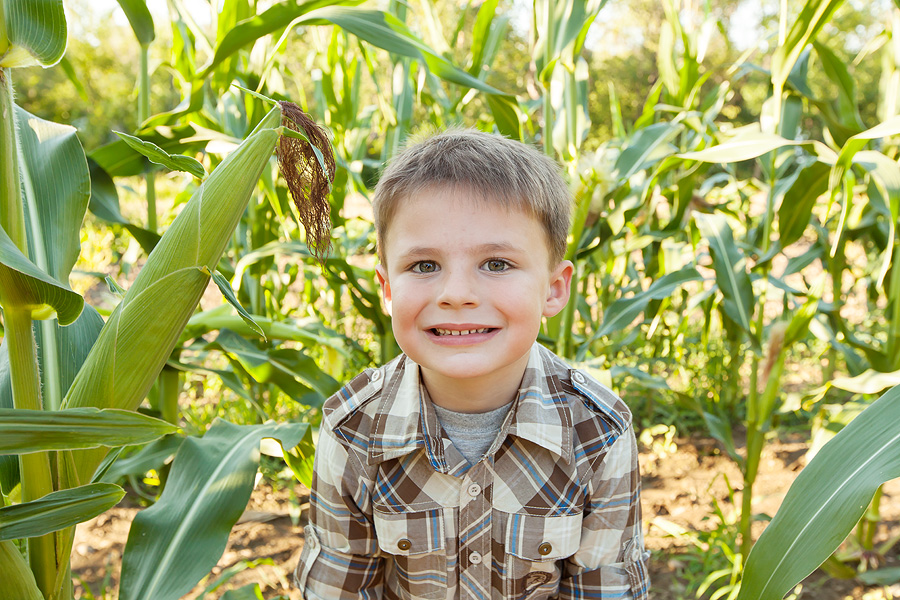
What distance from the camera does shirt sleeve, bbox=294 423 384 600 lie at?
1.05 meters

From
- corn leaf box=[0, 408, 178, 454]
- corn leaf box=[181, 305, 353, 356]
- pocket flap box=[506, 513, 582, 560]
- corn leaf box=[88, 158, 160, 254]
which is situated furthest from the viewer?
corn leaf box=[181, 305, 353, 356]

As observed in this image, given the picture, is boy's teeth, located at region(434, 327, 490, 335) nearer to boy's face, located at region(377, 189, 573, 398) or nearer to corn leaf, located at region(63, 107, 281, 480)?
boy's face, located at region(377, 189, 573, 398)

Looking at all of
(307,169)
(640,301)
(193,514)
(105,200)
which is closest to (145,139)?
(105,200)

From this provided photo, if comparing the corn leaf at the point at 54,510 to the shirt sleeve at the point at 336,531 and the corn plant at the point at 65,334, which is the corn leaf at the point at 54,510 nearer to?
the corn plant at the point at 65,334

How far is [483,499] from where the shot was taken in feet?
3.35

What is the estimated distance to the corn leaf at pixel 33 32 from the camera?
65 centimetres

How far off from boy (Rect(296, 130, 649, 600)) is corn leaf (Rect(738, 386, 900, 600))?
0.35 metres

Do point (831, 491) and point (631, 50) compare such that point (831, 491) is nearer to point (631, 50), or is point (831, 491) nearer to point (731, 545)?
point (731, 545)

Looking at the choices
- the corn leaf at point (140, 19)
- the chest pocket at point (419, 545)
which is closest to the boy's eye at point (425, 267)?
the chest pocket at point (419, 545)

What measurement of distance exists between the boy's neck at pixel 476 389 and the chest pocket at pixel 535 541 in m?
0.18

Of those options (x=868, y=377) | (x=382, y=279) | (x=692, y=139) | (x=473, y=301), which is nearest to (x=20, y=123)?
(x=382, y=279)

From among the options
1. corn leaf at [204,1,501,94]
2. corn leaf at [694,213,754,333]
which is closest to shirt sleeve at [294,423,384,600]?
corn leaf at [204,1,501,94]

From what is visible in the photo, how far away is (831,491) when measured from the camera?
0.70m

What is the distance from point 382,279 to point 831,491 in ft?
2.30
